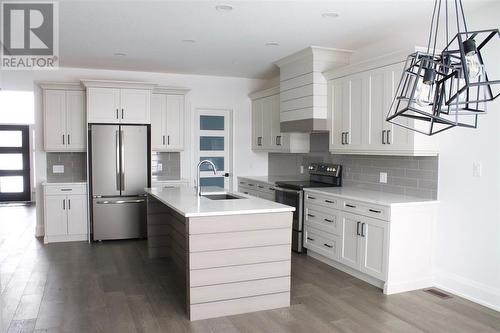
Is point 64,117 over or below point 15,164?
over

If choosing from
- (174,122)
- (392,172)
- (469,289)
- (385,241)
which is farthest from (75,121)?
(469,289)

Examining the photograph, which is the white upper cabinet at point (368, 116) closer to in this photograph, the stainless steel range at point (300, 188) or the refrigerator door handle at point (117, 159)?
the stainless steel range at point (300, 188)

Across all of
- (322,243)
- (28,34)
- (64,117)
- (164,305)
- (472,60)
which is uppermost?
(28,34)

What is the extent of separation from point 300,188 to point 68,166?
3.76 m

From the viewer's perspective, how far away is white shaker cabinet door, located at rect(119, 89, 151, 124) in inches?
240

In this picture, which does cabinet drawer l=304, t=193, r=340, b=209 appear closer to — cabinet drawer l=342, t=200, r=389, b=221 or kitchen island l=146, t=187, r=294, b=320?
cabinet drawer l=342, t=200, r=389, b=221

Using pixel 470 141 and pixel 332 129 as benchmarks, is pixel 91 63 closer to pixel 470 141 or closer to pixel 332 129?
pixel 332 129

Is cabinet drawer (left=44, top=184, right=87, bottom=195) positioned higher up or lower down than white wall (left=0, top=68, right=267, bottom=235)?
lower down

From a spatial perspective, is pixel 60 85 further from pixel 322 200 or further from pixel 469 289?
pixel 469 289

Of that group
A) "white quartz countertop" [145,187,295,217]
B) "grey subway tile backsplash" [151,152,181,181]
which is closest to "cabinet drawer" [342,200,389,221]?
"white quartz countertop" [145,187,295,217]

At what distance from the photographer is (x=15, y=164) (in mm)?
10070

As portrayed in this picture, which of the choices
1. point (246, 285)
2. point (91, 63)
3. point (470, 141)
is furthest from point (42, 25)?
point (470, 141)

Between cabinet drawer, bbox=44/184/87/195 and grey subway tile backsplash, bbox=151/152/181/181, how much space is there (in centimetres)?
115

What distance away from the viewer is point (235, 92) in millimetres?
7340
